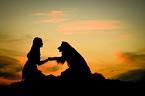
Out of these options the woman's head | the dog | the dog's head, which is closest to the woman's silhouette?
the woman's head

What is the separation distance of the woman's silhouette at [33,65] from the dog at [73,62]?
1381 millimetres

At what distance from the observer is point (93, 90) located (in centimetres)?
675

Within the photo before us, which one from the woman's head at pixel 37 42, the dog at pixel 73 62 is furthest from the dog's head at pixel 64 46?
the woman's head at pixel 37 42

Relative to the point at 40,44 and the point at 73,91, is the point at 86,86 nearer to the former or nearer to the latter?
the point at 73,91

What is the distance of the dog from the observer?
8580 millimetres

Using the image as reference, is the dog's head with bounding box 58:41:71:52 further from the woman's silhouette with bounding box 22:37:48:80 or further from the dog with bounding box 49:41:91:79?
the woman's silhouette with bounding box 22:37:48:80

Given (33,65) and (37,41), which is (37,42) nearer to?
(37,41)

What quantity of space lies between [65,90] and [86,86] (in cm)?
117

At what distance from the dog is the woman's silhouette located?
1.38 metres

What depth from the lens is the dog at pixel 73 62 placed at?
8.58m

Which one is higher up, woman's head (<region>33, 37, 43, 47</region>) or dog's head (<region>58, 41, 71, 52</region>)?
dog's head (<region>58, 41, 71, 52</region>)

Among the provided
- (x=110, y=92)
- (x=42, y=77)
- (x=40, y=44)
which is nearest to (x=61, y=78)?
(x=42, y=77)

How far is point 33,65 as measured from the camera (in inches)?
287

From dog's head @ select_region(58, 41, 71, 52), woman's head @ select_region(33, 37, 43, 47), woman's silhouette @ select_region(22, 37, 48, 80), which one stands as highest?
dog's head @ select_region(58, 41, 71, 52)
